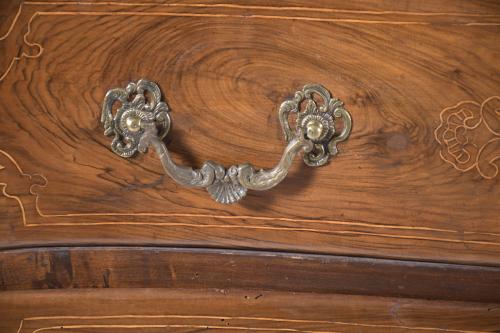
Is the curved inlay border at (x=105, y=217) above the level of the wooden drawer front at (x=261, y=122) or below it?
below

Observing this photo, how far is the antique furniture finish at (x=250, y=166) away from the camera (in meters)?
0.55

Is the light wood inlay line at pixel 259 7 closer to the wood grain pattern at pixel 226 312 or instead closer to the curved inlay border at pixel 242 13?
the curved inlay border at pixel 242 13

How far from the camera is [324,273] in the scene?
600mm

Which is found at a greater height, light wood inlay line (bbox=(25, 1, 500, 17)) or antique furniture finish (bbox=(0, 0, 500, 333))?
light wood inlay line (bbox=(25, 1, 500, 17))

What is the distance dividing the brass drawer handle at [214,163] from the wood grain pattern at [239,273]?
7cm

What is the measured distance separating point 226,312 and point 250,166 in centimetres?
14

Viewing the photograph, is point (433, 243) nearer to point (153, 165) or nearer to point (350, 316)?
point (350, 316)

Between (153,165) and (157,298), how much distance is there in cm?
12

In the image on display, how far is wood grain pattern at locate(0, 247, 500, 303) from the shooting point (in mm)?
582

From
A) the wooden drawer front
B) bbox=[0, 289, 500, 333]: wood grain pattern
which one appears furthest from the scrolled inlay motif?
bbox=[0, 289, 500, 333]: wood grain pattern

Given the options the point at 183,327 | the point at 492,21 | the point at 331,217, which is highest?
the point at 492,21

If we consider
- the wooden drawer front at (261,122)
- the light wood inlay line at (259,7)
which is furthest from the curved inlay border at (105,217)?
the light wood inlay line at (259,7)

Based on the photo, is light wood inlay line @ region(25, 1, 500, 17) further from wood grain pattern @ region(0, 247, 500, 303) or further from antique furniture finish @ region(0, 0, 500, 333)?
wood grain pattern @ region(0, 247, 500, 303)

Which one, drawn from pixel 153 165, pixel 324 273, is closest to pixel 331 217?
pixel 324 273
